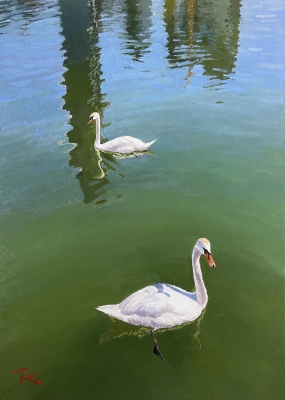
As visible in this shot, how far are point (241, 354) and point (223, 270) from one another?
0.95 m

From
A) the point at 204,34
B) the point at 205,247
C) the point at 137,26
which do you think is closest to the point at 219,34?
the point at 204,34

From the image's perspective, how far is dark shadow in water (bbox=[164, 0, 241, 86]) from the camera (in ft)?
31.2

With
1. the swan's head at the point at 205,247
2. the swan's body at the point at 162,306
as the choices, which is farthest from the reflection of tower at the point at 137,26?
the swan's body at the point at 162,306

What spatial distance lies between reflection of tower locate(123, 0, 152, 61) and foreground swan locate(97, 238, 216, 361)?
7.74 meters

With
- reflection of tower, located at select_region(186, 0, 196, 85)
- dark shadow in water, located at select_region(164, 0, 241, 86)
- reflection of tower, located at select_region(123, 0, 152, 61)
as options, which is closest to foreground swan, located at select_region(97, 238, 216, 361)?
reflection of tower, located at select_region(186, 0, 196, 85)

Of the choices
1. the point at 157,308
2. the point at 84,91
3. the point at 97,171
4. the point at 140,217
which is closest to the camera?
the point at 157,308

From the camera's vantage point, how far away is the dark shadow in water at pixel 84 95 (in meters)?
5.73

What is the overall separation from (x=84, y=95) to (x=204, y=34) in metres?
5.86

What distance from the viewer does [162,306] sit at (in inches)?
132

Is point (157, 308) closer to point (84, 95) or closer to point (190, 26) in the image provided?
point (84, 95)

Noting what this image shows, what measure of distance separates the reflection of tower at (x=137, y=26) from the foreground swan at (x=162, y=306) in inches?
305

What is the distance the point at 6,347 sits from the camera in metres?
3.44
